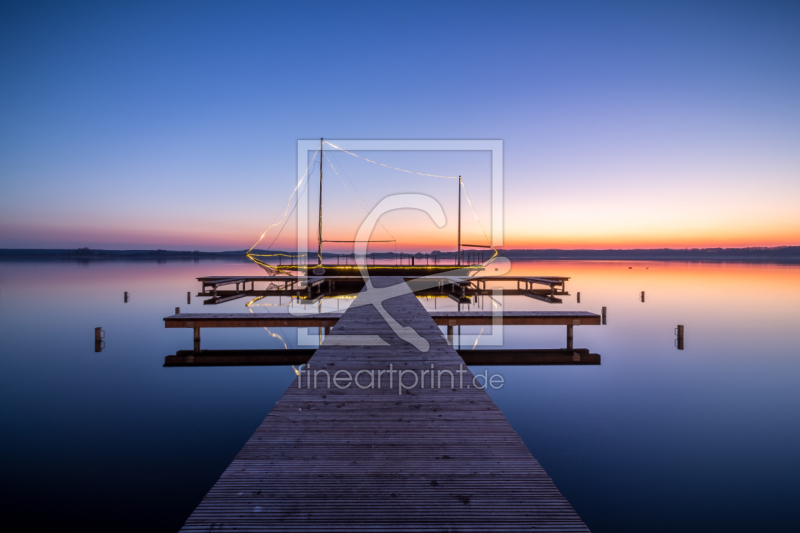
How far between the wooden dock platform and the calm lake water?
2.93 meters

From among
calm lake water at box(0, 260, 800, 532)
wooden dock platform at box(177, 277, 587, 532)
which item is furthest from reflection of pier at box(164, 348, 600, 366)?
wooden dock platform at box(177, 277, 587, 532)

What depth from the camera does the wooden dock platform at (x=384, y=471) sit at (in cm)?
248

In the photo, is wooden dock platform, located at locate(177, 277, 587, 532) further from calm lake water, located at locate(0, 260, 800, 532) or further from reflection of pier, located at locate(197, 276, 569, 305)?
reflection of pier, located at locate(197, 276, 569, 305)

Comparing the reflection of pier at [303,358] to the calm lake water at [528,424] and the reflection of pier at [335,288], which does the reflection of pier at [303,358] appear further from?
the reflection of pier at [335,288]

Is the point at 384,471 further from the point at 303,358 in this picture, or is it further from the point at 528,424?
the point at 303,358

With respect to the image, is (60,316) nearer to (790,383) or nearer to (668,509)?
(668,509)

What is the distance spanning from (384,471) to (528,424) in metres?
6.18

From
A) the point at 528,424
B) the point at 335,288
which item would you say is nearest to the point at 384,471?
the point at 528,424

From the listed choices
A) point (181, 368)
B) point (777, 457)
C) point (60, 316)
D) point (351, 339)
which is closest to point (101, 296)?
point (60, 316)

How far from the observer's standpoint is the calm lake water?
5.34 m

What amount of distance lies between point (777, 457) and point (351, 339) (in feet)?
26.9

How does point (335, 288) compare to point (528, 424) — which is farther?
point (335, 288)

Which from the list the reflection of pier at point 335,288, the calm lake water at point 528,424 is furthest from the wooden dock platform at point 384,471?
the reflection of pier at point 335,288

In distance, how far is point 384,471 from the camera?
3.02m
